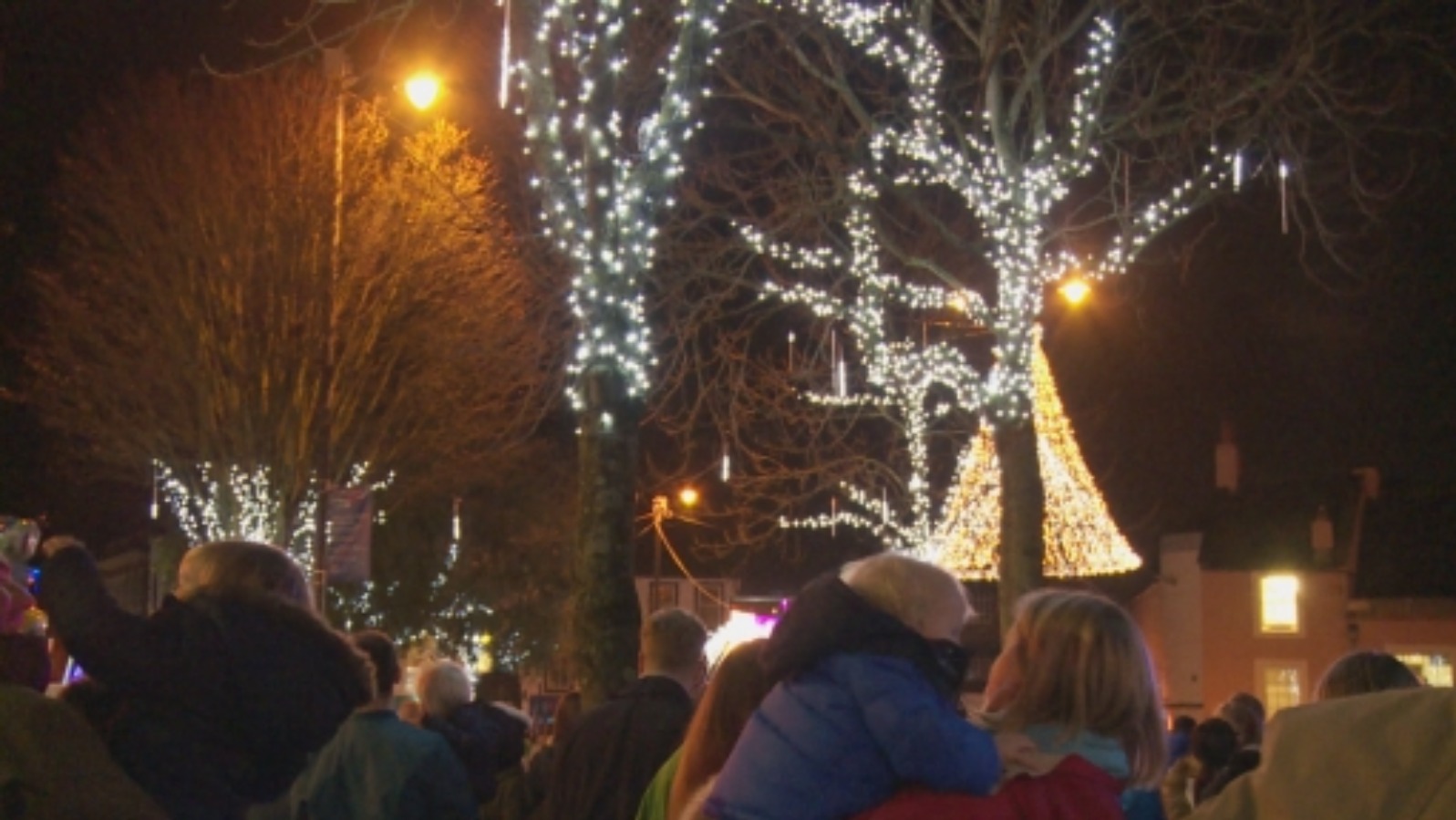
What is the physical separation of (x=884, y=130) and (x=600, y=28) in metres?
3.93

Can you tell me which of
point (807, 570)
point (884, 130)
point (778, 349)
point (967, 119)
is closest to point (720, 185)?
point (884, 130)

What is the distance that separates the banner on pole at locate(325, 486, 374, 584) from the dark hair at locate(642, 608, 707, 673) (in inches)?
451

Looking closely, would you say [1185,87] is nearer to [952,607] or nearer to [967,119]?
[967,119]

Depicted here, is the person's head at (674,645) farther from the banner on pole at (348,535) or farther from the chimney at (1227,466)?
the chimney at (1227,466)

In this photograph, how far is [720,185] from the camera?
1556 cm

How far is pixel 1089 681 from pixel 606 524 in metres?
8.44

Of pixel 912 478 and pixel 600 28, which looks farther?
pixel 912 478

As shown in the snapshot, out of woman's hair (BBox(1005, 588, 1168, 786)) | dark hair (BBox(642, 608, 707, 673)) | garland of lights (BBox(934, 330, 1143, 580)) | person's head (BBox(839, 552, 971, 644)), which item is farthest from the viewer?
garland of lights (BBox(934, 330, 1143, 580))

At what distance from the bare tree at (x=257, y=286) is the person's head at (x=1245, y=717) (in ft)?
53.0

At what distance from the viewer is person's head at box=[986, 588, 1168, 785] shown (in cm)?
360

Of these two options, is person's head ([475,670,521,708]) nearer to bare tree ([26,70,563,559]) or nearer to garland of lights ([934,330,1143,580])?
bare tree ([26,70,563,559])

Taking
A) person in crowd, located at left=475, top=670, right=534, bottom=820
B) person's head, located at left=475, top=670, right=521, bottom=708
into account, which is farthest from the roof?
person in crowd, located at left=475, top=670, right=534, bottom=820

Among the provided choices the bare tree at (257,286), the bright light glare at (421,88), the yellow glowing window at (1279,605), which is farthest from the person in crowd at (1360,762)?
the yellow glowing window at (1279,605)

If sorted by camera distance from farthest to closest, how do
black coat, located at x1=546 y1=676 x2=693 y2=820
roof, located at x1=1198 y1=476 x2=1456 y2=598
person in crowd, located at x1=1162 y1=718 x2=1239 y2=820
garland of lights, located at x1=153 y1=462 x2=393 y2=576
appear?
roof, located at x1=1198 y1=476 x2=1456 y2=598 < garland of lights, located at x1=153 y1=462 x2=393 y2=576 < person in crowd, located at x1=1162 y1=718 x2=1239 y2=820 < black coat, located at x1=546 y1=676 x2=693 y2=820
